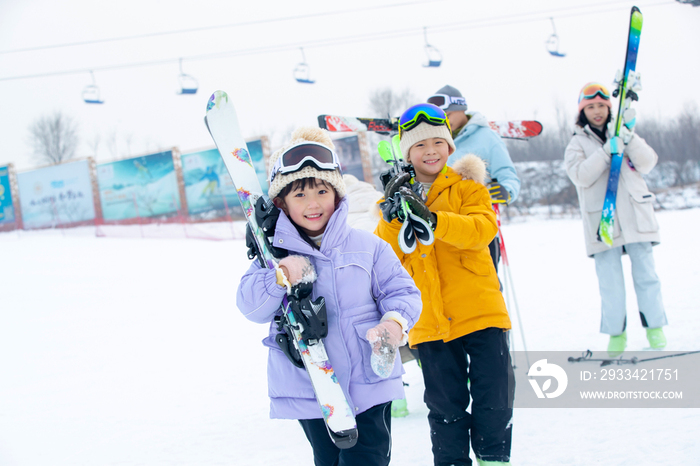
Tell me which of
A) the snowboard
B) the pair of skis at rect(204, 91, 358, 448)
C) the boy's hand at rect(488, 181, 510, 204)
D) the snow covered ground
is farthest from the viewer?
the snowboard

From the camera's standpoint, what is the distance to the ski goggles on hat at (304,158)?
1.75 meters

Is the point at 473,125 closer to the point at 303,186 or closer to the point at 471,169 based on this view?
the point at 471,169

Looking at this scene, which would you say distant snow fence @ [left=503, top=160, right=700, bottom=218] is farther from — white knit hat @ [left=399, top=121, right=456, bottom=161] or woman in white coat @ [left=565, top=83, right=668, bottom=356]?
white knit hat @ [left=399, top=121, right=456, bottom=161]

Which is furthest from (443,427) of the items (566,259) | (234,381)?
(566,259)

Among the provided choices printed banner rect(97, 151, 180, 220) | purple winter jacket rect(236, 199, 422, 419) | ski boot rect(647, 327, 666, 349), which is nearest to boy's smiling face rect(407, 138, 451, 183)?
purple winter jacket rect(236, 199, 422, 419)

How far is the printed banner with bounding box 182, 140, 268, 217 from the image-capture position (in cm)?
2450

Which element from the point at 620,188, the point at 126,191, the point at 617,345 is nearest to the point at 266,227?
the point at 617,345

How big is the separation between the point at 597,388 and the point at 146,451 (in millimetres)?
2809

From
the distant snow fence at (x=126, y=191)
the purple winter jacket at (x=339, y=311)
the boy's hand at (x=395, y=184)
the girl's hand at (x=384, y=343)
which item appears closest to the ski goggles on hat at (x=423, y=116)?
→ the boy's hand at (x=395, y=184)

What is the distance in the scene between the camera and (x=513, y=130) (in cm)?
381

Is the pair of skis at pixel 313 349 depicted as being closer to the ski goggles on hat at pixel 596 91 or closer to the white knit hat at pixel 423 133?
the white knit hat at pixel 423 133

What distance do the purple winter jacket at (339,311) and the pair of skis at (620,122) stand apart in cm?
263

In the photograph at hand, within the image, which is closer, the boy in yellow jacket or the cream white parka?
the boy in yellow jacket

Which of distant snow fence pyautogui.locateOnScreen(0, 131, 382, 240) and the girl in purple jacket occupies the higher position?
distant snow fence pyautogui.locateOnScreen(0, 131, 382, 240)
